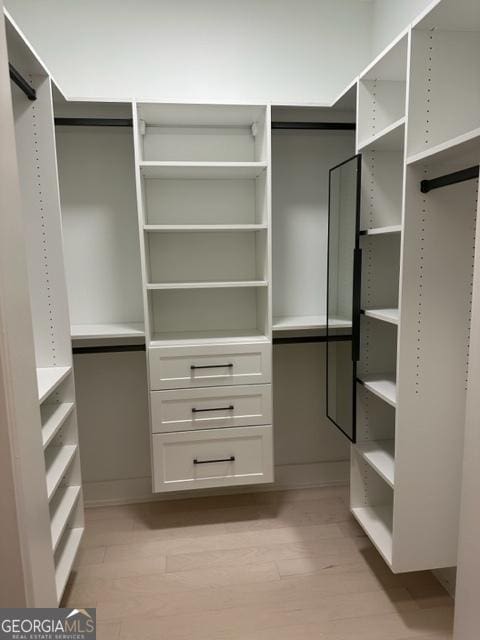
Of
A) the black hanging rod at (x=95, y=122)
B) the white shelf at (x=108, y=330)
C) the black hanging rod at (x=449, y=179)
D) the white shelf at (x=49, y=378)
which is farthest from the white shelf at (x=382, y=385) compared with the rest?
the black hanging rod at (x=95, y=122)

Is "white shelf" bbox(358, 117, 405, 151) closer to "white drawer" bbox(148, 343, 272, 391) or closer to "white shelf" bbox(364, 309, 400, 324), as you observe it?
"white shelf" bbox(364, 309, 400, 324)

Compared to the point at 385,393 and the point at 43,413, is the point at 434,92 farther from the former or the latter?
the point at 43,413

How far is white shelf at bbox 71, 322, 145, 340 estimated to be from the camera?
7.17 ft

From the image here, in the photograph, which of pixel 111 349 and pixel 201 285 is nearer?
pixel 201 285

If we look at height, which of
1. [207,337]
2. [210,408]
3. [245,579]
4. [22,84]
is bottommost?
[245,579]

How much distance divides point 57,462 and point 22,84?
4.97 ft

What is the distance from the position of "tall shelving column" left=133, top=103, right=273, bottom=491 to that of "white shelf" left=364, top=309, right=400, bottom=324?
55 centimetres

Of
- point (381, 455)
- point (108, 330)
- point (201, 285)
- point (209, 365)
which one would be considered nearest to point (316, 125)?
point (201, 285)

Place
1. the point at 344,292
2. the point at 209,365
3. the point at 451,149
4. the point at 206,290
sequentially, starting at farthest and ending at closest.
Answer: the point at 206,290 < the point at 209,365 < the point at 344,292 < the point at 451,149

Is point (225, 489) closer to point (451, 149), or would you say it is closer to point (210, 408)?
point (210, 408)

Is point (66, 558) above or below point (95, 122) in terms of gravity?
below

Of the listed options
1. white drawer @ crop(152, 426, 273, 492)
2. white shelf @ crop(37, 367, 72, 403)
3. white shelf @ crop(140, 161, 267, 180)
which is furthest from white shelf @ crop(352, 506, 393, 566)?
white shelf @ crop(140, 161, 267, 180)

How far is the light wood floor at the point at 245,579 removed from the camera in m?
1.69

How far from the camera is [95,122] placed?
2.14 m
